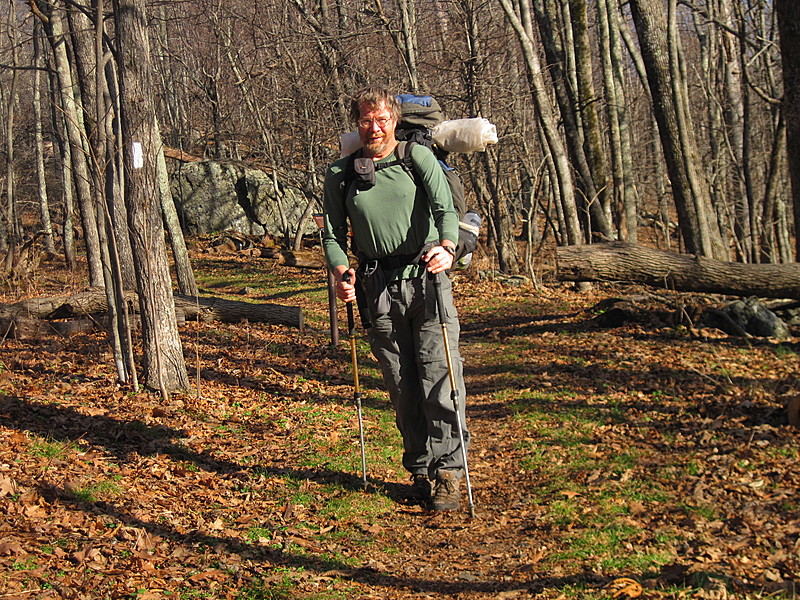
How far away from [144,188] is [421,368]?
3854mm

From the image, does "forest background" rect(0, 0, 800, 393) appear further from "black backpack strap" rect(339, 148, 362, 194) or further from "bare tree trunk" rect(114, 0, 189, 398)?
"black backpack strap" rect(339, 148, 362, 194)

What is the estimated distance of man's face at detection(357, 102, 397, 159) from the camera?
4.95 m

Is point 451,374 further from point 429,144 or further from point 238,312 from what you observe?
point 238,312

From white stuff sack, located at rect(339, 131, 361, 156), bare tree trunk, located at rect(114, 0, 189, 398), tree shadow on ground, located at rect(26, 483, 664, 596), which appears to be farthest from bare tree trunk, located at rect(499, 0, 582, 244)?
tree shadow on ground, located at rect(26, 483, 664, 596)

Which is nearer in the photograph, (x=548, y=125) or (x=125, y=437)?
(x=125, y=437)

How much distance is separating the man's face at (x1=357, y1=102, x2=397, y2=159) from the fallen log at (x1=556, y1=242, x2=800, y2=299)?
5.40 meters

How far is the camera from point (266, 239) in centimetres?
2698

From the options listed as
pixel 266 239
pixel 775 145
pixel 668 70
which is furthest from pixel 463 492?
pixel 266 239

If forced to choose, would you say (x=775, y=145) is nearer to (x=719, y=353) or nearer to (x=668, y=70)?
(x=668, y=70)

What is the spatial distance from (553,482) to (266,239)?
2225 centimetres

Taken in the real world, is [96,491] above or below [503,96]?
below

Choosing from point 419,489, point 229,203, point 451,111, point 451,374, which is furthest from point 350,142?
point 229,203

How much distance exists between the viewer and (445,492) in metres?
5.20

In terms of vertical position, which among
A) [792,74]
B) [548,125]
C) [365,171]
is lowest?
[365,171]
